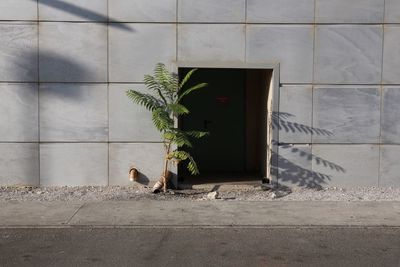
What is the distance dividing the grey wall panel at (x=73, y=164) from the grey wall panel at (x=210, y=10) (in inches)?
112

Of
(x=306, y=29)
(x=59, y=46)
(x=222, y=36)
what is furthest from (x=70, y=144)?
(x=306, y=29)

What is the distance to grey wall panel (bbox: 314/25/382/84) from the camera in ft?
36.9

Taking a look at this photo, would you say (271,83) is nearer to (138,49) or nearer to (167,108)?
(167,108)

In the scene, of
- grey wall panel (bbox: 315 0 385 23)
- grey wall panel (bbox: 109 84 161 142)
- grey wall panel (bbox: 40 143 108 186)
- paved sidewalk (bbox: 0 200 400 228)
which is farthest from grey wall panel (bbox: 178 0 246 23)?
paved sidewalk (bbox: 0 200 400 228)

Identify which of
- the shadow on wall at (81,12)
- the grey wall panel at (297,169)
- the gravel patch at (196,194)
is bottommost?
the gravel patch at (196,194)

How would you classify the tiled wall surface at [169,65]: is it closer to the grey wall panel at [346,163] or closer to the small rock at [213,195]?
the grey wall panel at [346,163]

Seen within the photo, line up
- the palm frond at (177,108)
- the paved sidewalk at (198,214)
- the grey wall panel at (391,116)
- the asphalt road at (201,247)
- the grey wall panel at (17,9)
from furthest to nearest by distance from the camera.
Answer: the grey wall panel at (391,116)
the grey wall panel at (17,9)
the palm frond at (177,108)
the paved sidewalk at (198,214)
the asphalt road at (201,247)

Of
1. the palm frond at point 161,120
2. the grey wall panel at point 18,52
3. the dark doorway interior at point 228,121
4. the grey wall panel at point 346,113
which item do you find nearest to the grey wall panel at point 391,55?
the grey wall panel at point 346,113

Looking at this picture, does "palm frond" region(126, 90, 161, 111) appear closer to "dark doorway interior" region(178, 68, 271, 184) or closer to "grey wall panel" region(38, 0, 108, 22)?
"grey wall panel" region(38, 0, 108, 22)

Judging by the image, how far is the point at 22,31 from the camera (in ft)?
36.4

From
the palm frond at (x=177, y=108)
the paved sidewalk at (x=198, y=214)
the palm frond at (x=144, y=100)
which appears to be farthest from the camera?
the palm frond at (x=144, y=100)

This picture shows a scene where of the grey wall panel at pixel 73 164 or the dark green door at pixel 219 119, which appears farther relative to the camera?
the dark green door at pixel 219 119

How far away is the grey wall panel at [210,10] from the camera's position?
11.1m

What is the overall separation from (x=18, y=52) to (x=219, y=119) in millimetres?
4382
